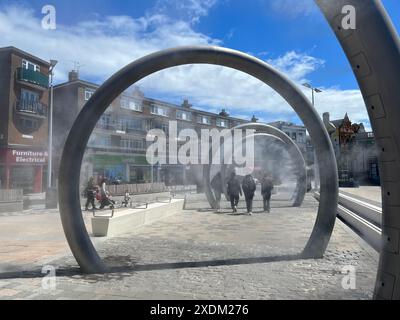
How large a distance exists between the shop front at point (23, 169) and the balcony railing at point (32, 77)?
207 inches

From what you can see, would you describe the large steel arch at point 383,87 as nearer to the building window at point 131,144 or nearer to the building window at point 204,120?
the building window at point 131,144

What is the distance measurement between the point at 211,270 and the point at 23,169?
25430 mm

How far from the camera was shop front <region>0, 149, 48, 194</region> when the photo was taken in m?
25.3

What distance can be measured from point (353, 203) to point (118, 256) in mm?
8855

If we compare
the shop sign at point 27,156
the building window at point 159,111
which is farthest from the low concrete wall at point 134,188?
the building window at point 159,111

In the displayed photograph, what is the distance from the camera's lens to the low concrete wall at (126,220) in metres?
8.70

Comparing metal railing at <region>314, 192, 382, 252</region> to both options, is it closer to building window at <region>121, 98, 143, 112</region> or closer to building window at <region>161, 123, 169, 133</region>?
building window at <region>121, 98, 143, 112</region>

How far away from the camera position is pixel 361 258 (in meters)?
6.71

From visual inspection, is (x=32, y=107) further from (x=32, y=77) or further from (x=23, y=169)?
(x=23, y=169)

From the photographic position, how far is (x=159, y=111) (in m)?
38.4

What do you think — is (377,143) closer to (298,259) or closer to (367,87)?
(367,87)

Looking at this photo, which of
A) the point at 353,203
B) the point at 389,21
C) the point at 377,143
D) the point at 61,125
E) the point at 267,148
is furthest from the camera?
the point at 267,148

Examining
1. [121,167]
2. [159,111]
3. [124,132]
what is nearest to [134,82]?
[124,132]
